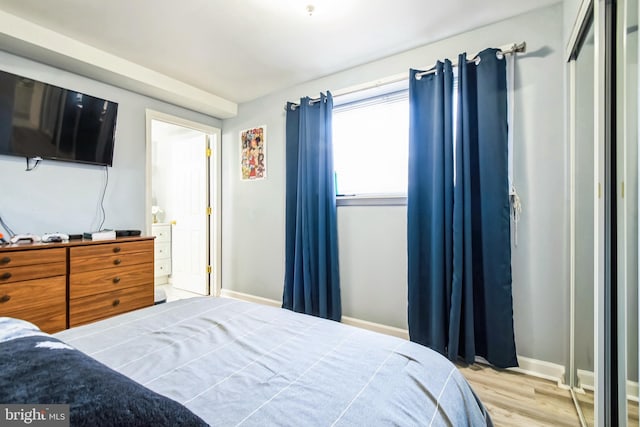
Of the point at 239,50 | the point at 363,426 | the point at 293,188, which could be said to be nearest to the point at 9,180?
the point at 239,50

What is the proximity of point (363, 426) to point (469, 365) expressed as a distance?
1767mm

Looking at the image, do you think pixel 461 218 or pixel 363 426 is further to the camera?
pixel 461 218

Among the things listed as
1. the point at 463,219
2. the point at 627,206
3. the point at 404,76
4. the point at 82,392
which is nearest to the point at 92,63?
the point at 404,76

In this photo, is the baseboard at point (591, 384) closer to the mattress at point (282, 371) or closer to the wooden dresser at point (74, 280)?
the mattress at point (282, 371)

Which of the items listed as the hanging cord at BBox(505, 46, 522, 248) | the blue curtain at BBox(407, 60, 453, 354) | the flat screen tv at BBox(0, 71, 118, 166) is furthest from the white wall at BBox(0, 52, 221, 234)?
the hanging cord at BBox(505, 46, 522, 248)

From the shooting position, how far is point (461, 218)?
2012 mm

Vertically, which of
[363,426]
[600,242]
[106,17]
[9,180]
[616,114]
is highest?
[106,17]

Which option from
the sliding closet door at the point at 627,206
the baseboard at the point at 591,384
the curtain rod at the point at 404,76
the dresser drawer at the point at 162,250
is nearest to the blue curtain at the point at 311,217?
the curtain rod at the point at 404,76

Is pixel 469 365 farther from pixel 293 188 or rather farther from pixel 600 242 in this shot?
pixel 293 188

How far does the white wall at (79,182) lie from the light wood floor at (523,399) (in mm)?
3287

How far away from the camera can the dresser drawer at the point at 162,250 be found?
13.6ft

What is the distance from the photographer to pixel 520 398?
1.65 meters

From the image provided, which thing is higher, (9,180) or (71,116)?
(71,116)

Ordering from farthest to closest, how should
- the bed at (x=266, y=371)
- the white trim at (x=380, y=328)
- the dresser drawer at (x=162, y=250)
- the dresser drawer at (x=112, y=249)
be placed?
the dresser drawer at (x=162, y=250)
the white trim at (x=380, y=328)
the dresser drawer at (x=112, y=249)
the bed at (x=266, y=371)
